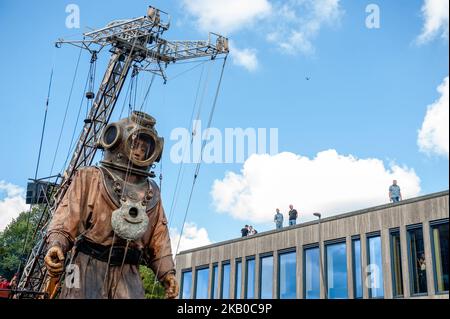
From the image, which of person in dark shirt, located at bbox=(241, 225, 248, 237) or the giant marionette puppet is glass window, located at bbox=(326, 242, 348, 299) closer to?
person in dark shirt, located at bbox=(241, 225, 248, 237)

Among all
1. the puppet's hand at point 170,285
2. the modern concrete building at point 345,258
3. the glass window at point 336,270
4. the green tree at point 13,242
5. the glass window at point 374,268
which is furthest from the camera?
the green tree at point 13,242

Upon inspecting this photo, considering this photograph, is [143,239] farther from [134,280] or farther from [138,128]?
[138,128]

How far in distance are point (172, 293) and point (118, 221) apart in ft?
4.90

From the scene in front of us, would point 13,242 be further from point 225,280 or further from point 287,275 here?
point 287,275

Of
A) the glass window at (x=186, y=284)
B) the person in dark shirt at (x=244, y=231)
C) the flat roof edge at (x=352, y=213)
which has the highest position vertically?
the person in dark shirt at (x=244, y=231)

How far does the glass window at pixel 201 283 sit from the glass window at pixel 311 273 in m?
7.97

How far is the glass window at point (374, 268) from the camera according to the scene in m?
26.5

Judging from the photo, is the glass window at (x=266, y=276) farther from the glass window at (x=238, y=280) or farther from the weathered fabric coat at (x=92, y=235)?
the weathered fabric coat at (x=92, y=235)

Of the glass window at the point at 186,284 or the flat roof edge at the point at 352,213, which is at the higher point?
the flat roof edge at the point at 352,213

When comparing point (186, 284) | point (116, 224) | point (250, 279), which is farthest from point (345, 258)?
point (116, 224)

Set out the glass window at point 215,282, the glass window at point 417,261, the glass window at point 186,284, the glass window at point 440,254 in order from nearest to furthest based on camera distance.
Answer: the glass window at point 440,254
the glass window at point 417,261
the glass window at point 215,282
the glass window at point 186,284

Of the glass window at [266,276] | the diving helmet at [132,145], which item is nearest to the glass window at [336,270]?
the glass window at [266,276]

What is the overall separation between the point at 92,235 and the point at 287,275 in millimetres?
22449
